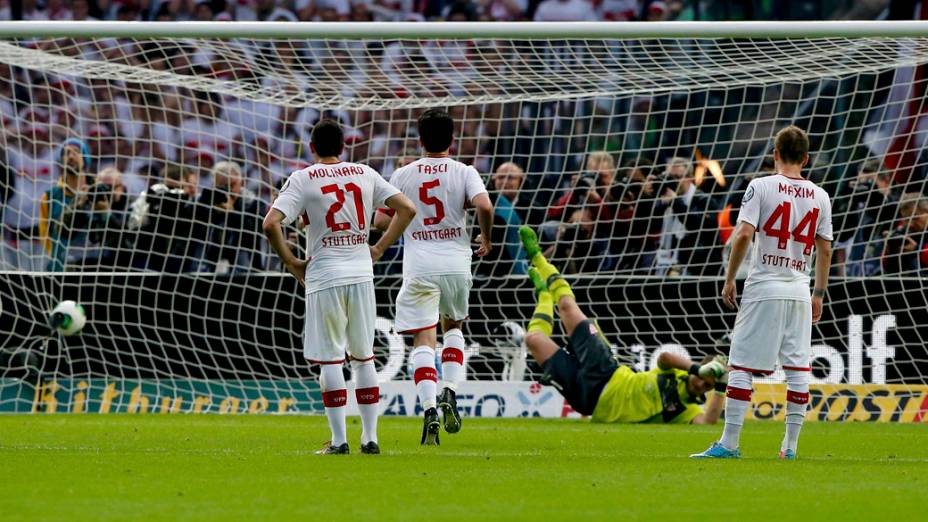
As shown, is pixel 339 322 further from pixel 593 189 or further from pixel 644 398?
pixel 593 189

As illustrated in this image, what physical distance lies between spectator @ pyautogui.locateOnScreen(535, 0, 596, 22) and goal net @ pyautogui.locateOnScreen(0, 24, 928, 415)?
4.13m

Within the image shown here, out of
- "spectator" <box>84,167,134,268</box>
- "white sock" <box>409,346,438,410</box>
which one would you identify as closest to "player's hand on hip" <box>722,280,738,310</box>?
"white sock" <box>409,346,438,410</box>

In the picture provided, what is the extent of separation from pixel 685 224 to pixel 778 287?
17.8 ft

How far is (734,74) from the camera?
13.5 meters

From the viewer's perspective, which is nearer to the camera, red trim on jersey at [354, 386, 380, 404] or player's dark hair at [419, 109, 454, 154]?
red trim on jersey at [354, 386, 380, 404]

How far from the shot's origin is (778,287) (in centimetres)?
829

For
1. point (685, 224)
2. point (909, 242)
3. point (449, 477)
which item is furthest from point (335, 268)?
point (909, 242)

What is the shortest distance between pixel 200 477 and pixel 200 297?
265 inches

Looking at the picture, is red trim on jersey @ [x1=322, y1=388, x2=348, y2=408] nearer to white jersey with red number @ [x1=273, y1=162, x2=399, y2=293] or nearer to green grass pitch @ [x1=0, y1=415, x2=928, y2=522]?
green grass pitch @ [x1=0, y1=415, x2=928, y2=522]

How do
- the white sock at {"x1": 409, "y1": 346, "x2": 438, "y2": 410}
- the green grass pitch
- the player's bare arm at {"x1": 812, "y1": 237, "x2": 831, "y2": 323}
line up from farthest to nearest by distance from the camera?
the white sock at {"x1": 409, "y1": 346, "x2": 438, "y2": 410} → the player's bare arm at {"x1": 812, "y1": 237, "x2": 831, "y2": 323} → the green grass pitch

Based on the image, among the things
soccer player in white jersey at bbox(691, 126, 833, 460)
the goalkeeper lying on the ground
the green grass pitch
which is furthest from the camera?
the goalkeeper lying on the ground

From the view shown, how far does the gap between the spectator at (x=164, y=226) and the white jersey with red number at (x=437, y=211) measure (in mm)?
4766

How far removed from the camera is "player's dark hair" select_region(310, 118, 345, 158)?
830 cm

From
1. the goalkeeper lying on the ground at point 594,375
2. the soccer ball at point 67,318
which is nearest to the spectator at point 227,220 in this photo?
the soccer ball at point 67,318
